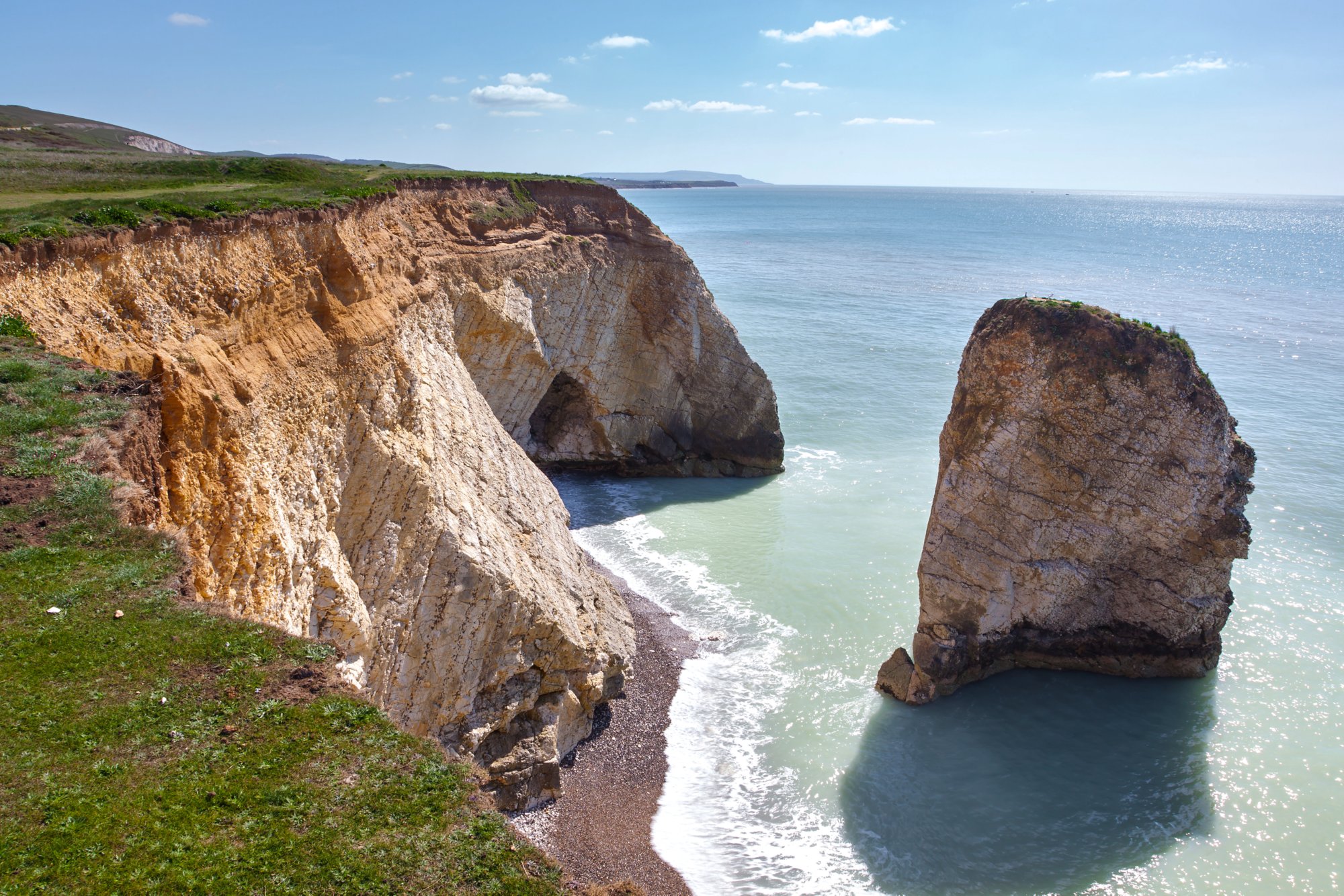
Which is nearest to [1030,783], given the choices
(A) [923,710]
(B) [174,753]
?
(A) [923,710]

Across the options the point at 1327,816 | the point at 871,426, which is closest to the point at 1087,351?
the point at 1327,816

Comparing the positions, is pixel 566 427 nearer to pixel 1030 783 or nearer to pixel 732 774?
pixel 732 774

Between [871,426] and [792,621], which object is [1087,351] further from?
[871,426]

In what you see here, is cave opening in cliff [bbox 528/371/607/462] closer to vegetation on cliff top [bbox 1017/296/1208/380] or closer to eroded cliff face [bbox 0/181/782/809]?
eroded cliff face [bbox 0/181/782/809]

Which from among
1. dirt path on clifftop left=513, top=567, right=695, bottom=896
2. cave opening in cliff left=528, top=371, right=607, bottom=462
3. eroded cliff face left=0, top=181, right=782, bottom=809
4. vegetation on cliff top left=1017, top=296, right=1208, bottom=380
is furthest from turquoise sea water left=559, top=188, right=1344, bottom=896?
vegetation on cliff top left=1017, top=296, right=1208, bottom=380

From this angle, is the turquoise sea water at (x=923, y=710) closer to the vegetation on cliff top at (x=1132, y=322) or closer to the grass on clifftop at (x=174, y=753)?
the vegetation on cliff top at (x=1132, y=322)

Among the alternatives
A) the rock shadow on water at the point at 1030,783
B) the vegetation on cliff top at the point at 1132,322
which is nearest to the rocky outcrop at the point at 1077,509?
the vegetation on cliff top at the point at 1132,322

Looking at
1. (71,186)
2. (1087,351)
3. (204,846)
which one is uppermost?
(71,186)
